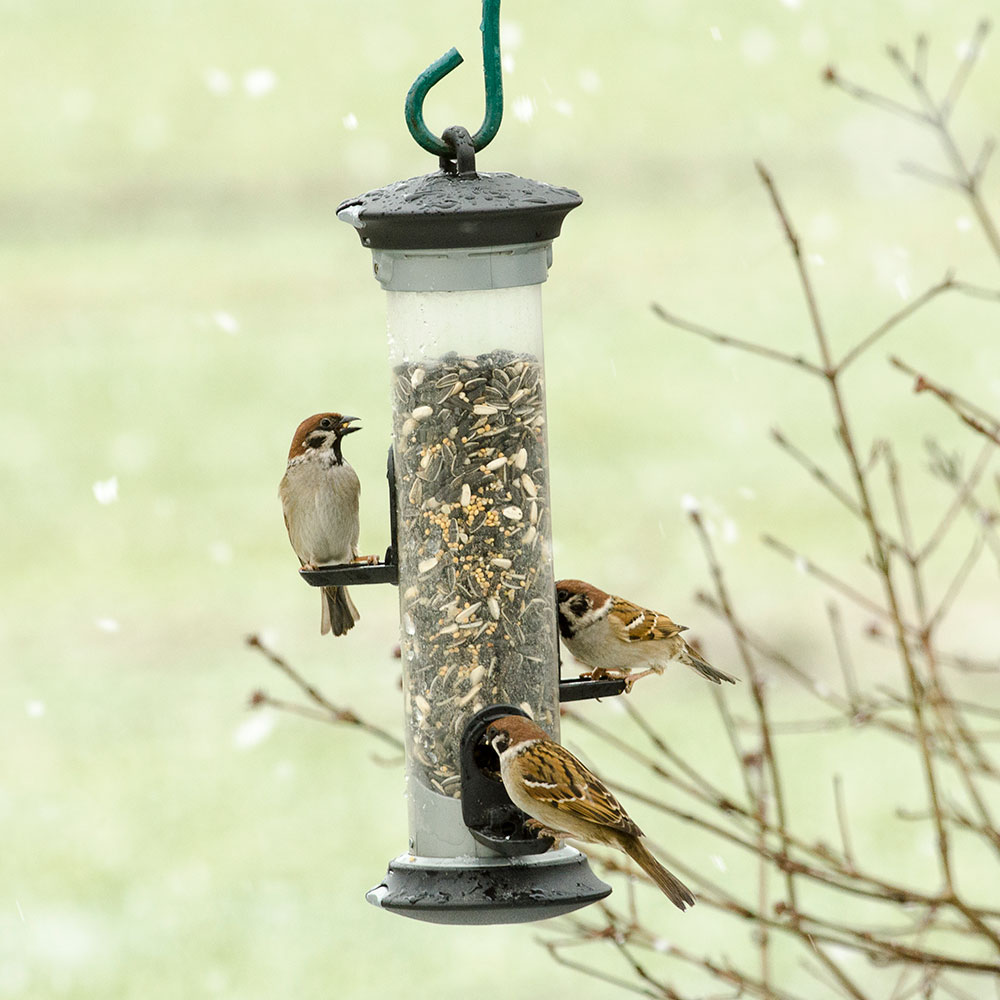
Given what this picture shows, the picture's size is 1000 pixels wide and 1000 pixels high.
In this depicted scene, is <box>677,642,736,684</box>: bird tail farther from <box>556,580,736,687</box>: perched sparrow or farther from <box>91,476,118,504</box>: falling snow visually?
<box>91,476,118,504</box>: falling snow

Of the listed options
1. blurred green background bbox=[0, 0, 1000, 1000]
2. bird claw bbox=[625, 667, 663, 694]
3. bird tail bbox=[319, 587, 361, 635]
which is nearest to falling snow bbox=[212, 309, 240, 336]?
blurred green background bbox=[0, 0, 1000, 1000]

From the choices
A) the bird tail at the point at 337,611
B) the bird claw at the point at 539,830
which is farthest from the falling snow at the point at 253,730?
the bird claw at the point at 539,830

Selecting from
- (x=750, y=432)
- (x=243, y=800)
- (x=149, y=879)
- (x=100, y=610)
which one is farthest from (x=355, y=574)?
(x=750, y=432)

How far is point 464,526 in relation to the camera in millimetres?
4000

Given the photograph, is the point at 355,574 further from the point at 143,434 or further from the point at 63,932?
the point at 143,434

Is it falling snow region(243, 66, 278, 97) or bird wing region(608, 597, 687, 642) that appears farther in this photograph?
falling snow region(243, 66, 278, 97)

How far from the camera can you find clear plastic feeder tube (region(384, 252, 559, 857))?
3924mm

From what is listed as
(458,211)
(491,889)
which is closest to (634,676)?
(491,889)

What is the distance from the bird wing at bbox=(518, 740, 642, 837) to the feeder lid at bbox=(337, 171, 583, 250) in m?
0.99

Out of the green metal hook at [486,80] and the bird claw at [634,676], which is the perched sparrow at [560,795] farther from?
the green metal hook at [486,80]

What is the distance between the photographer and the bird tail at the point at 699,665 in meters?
4.47

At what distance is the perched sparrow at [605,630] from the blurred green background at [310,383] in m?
3.93

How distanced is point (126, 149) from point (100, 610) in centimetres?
811

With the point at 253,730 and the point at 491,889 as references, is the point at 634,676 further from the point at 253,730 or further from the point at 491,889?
the point at 253,730
